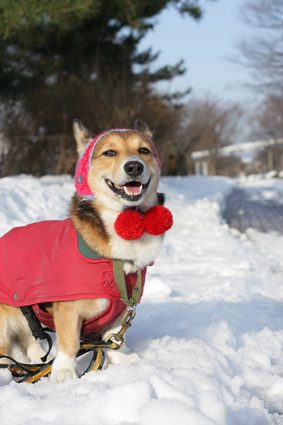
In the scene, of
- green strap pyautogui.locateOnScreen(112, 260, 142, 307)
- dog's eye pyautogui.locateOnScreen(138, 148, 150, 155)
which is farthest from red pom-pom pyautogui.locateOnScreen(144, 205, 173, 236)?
dog's eye pyautogui.locateOnScreen(138, 148, 150, 155)

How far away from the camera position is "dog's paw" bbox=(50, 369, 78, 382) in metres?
2.02

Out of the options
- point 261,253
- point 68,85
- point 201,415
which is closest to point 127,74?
point 68,85

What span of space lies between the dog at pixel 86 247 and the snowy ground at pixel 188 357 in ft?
0.94

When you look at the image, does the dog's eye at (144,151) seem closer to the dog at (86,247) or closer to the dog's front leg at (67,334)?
the dog at (86,247)

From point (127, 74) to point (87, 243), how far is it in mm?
11195

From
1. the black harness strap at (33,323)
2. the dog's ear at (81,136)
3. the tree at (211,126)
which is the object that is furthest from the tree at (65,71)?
the tree at (211,126)

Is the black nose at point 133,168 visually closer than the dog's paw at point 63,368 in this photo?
No

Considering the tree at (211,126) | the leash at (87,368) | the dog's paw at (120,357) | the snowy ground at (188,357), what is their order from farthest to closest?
the tree at (211,126) → the dog's paw at (120,357) → the leash at (87,368) → the snowy ground at (188,357)

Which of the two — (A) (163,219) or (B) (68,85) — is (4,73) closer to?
(B) (68,85)

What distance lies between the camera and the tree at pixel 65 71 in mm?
9578

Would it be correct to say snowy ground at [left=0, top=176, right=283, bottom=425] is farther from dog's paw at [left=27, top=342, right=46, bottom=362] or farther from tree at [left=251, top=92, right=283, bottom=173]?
tree at [left=251, top=92, right=283, bottom=173]

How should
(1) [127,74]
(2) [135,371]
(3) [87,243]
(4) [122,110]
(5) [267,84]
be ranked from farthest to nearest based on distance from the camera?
(5) [267,84]
(1) [127,74]
(4) [122,110]
(3) [87,243]
(2) [135,371]

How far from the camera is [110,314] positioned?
219 cm

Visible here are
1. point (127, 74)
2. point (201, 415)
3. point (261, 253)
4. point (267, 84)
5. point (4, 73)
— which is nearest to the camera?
point (201, 415)
